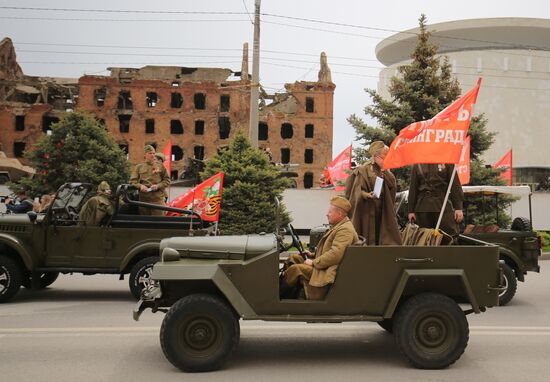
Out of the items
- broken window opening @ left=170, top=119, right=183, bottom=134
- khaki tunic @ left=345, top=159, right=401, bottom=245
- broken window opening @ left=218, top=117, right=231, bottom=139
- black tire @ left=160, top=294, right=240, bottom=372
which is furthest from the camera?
broken window opening @ left=218, top=117, right=231, bottom=139

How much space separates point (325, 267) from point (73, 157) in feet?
91.5

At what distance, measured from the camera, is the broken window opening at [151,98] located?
64694mm

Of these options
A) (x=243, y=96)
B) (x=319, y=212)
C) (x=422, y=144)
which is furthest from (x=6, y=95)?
(x=422, y=144)

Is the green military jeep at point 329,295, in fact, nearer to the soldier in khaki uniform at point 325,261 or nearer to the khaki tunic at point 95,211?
the soldier in khaki uniform at point 325,261

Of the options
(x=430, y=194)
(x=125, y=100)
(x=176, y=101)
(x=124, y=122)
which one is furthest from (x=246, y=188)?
(x=125, y=100)

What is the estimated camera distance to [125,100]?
6500cm

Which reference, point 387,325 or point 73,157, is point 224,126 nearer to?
point 73,157

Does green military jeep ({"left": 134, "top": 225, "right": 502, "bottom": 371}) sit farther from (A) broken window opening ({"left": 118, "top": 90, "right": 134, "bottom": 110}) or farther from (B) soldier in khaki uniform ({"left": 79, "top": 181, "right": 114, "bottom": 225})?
(A) broken window opening ({"left": 118, "top": 90, "right": 134, "bottom": 110})

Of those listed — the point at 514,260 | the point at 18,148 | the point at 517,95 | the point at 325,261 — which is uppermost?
the point at 517,95

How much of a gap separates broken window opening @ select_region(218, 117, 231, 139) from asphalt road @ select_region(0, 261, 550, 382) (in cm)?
5596

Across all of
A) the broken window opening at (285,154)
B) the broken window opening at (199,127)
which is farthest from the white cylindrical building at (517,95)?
the broken window opening at (199,127)

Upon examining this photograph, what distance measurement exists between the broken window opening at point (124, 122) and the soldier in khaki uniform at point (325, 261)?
198 ft

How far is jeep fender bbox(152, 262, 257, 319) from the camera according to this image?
5.86 m

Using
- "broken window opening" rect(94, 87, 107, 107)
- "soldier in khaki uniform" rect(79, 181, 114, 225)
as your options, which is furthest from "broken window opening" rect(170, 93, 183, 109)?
"soldier in khaki uniform" rect(79, 181, 114, 225)
